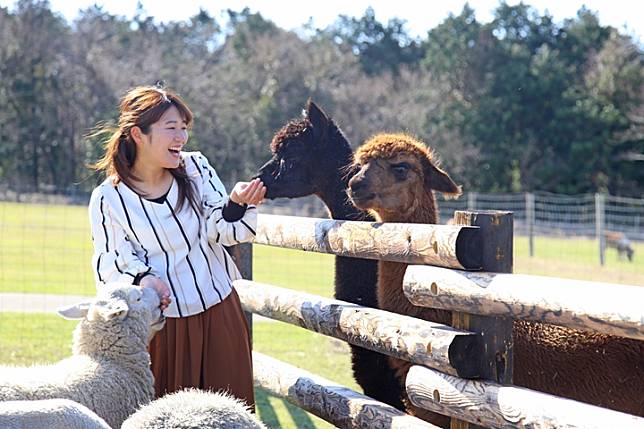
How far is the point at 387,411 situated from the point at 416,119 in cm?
4344

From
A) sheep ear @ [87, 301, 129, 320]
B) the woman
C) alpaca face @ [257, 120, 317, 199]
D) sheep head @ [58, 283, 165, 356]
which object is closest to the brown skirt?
the woman

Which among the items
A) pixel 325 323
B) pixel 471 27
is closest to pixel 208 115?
pixel 471 27

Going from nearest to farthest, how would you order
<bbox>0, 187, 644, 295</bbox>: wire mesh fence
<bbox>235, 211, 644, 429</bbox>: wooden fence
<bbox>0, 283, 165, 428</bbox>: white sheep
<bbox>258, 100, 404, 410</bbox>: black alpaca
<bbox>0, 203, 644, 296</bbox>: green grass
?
<bbox>235, 211, 644, 429</bbox>: wooden fence → <bbox>0, 283, 165, 428</bbox>: white sheep → <bbox>258, 100, 404, 410</bbox>: black alpaca → <bbox>0, 203, 644, 296</bbox>: green grass → <bbox>0, 187, 644, 295</bbox>: wire mesh fence

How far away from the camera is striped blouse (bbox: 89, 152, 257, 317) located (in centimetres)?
511

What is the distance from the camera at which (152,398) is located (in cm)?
509

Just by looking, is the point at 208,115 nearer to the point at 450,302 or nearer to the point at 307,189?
the point at 307,189

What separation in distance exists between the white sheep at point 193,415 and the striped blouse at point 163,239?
1.38 m

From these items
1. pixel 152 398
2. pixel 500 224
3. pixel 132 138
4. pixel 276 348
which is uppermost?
pixel 132 138

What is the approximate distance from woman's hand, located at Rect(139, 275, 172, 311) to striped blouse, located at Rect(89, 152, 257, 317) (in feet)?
0.18

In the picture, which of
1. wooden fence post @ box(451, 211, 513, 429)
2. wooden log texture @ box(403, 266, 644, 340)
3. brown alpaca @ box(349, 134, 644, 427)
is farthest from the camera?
brown alpaca @ box(349, 134, 644, 427)

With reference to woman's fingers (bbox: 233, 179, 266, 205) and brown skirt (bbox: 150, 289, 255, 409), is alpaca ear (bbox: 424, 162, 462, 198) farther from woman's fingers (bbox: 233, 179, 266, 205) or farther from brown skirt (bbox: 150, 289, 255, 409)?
brown skirt (bbox: 150, 289, 255, 409)

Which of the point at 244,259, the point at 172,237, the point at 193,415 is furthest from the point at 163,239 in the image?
the point at 244,259

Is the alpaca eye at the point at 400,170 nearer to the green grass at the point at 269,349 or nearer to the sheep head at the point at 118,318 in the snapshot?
the sheep head at the point at 118,318

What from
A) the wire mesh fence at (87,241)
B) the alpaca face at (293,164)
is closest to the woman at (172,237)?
the alpaca face at (293,164)
